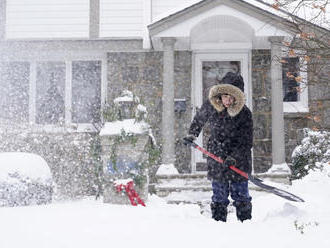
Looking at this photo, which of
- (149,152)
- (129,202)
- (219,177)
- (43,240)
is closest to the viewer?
(43,240)

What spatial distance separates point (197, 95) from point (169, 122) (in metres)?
1.36

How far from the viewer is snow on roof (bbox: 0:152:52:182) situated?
5.38m

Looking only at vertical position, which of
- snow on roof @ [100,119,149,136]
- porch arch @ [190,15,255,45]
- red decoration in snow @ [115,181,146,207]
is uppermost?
porch arch @ [190,15,255,45]

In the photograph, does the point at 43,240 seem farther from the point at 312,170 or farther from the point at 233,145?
the point at 312,170

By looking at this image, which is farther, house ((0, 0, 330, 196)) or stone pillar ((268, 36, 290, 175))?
house ((0, 0, 330, 196))

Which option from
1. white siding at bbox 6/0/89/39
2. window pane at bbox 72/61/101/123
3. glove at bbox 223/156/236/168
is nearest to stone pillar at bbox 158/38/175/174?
window pane at bbox 72/61/101/123

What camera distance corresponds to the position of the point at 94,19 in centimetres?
856

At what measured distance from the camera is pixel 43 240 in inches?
103

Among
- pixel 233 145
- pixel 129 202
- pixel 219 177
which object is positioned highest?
pixel 233 145

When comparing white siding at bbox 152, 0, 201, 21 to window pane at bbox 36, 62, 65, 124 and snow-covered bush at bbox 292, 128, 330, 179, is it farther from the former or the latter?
snow-covered bush at bbox 292, 128, 330, 179

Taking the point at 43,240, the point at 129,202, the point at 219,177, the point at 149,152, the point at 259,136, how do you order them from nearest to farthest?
1. the point at 43,240
2. the point at 219,177
3. the point at 129,202
4. the point at 149,152
5. the point at 259,136

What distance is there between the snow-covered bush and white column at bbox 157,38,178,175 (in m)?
2.32

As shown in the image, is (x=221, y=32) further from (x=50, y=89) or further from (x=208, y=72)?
(x=50, y=89)

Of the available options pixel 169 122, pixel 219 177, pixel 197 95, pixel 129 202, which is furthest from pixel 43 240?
pixel 197 95
